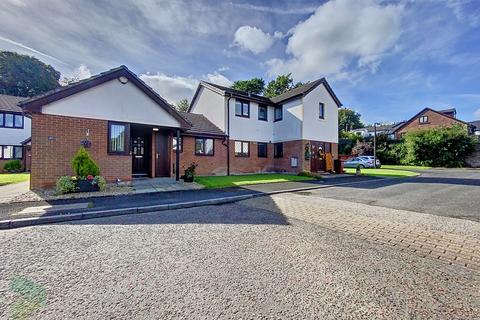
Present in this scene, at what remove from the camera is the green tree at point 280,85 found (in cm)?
3870

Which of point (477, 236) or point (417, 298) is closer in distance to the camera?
point (417, 298)

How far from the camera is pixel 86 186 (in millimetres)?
9039

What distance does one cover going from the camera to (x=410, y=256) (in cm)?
370

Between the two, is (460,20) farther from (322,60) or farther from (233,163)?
(233,163)

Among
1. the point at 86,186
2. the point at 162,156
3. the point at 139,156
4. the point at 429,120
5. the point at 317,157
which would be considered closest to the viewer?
the point at 86,186

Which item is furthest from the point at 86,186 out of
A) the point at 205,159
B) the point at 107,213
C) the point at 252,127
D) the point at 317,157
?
the point at 317,157

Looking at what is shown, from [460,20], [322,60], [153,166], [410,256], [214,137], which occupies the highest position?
[322,60]

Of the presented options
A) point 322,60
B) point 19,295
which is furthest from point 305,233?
point 322,60

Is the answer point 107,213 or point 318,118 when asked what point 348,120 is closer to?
point 318,118

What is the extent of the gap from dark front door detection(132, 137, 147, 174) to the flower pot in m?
4.78

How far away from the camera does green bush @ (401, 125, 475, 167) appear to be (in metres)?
28.5

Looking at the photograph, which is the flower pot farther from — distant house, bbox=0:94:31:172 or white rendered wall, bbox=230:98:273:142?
distant house, bbox=0:94:31:172

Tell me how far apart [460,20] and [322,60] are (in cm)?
1015

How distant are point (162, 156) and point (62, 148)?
551 centimetres
